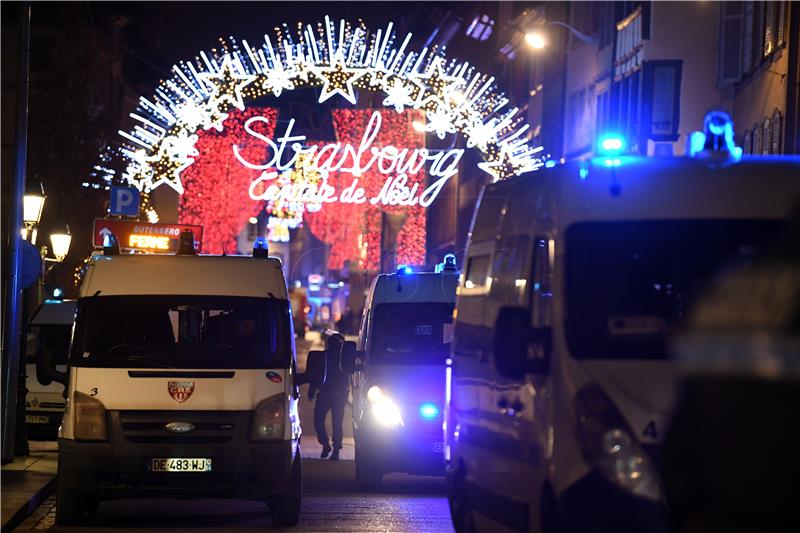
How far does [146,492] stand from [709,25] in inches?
951

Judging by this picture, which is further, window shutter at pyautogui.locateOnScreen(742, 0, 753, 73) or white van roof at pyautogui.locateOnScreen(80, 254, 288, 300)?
window shutter at pyautogui.locateOnScreen(742, 0, 753, 73)

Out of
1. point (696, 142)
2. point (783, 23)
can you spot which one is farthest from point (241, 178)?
point (696, 142)

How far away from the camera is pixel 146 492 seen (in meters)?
13.7

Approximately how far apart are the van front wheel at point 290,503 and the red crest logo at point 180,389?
3.49ft

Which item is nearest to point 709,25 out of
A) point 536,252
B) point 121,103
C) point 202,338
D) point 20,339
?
point 20,339

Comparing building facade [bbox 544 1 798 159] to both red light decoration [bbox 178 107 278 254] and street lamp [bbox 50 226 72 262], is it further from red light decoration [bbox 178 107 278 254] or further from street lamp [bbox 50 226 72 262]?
street lamp [bbox 50 226 72 262]

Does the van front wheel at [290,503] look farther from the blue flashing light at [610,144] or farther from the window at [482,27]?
the window at [482,27]

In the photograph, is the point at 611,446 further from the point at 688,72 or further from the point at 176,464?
→ the point at 688,72

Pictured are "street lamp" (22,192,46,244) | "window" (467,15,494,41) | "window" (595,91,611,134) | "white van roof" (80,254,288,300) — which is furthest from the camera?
"window" (467,15,494,41)

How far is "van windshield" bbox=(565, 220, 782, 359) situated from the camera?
8.02 m

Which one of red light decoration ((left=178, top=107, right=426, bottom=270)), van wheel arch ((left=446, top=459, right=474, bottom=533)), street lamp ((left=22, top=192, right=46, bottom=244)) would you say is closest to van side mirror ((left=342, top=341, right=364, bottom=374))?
van wheel arch ((left=446, top=459, right=474, bottom=533))

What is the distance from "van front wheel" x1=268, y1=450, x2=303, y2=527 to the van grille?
0.64m

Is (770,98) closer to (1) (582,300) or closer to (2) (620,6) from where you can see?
(2) (620,6)

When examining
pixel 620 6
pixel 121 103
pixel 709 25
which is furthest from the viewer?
pixel 121 103
